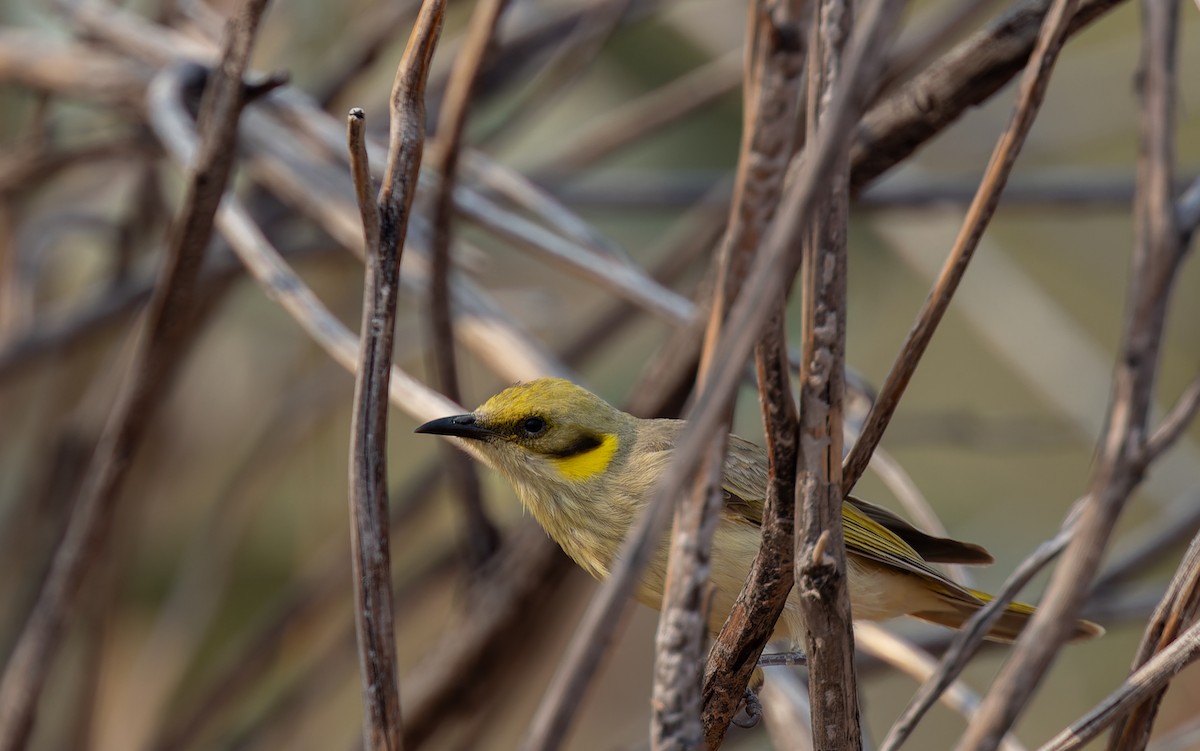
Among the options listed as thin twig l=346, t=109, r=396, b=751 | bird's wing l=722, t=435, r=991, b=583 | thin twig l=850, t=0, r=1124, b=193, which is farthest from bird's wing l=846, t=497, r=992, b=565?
thin twig l=346, t=109, r=396, b=751

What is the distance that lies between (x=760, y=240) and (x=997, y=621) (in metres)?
1.46

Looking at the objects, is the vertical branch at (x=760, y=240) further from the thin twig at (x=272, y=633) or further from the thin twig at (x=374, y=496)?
the thin twig at (x=272, y=633)

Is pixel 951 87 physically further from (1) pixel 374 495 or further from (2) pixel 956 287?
(1) pixel 374 495

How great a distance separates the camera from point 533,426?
2260 millimetres

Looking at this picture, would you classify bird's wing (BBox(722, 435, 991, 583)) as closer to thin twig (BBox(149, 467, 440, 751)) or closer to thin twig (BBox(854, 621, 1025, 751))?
thin twig (BBox(854, 621, 1025, 751))

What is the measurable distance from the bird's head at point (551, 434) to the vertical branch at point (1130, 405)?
130 centimetres

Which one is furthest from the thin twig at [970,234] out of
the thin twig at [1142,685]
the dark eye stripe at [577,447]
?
the dark eye stripe at [577,447]

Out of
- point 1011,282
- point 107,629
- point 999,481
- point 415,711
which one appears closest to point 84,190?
point 107,629

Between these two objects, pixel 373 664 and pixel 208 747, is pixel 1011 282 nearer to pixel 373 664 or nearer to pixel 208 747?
pixel 208 747

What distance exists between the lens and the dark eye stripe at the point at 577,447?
2258 millimetres

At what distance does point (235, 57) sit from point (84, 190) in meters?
2.53

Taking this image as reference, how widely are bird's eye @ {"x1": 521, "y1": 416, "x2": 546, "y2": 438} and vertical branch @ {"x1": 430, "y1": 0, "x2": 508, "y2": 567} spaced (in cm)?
25

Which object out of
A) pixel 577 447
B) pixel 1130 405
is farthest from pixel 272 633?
pixel 1130 405

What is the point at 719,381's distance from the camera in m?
0.78
